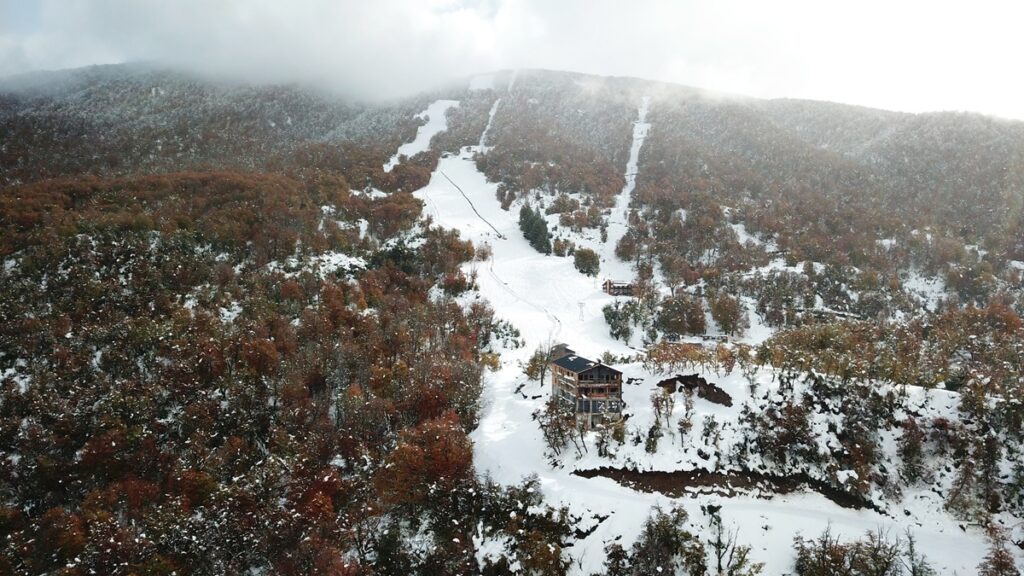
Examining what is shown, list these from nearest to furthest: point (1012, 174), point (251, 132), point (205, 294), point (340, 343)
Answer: point (340, 343), point (205, 294), point (1012, 174), point (251, 132)

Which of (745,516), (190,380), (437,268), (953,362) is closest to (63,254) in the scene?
(190,380)

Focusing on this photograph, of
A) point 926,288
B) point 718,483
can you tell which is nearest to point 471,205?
point 718,483

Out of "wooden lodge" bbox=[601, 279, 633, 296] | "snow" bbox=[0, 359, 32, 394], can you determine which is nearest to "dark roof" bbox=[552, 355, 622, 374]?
"wooden lodge" bbox=[601, 279, 633, 296]

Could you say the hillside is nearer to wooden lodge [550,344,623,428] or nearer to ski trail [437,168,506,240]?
wooden lodge [550,344,623,428]

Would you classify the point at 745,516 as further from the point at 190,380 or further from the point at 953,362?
the point at 190,380

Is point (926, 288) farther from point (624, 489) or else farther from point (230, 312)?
point (230, 312)
